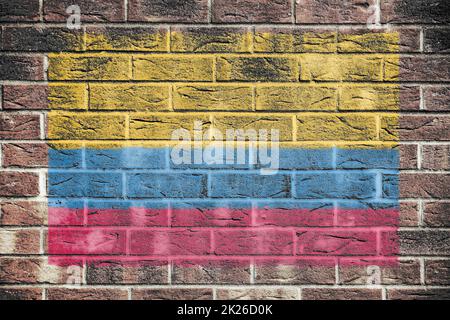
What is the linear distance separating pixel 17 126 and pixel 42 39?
11.9 inches

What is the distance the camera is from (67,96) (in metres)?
1.61

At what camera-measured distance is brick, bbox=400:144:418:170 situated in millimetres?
1608

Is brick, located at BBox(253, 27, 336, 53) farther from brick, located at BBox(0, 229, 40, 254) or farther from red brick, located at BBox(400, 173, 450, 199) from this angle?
brick, located at BBox(0, 229, 40, 254)

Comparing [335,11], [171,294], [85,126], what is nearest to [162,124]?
[85,126]

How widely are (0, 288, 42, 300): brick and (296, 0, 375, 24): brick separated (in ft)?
4.20

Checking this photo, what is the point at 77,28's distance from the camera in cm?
161

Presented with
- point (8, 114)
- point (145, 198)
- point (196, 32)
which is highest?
point (196, 32)

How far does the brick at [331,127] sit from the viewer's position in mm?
1616

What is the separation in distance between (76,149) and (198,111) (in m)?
0.43

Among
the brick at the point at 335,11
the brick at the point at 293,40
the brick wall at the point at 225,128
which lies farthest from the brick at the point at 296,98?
the brick at the point at 335,11

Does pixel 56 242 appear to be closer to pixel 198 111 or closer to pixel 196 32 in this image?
pixel 198 111

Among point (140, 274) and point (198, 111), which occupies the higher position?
point (198, 111)

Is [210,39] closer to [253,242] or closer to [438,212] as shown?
[253,242]
